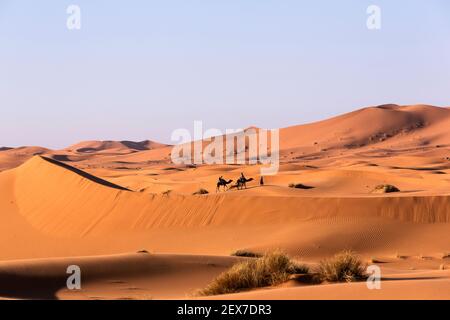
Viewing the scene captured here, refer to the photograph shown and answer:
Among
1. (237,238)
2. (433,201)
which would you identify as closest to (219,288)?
(237,238)

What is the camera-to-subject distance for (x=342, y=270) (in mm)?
13344

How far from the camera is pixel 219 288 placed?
12.8 meters

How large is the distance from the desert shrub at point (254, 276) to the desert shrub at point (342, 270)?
2.13ft

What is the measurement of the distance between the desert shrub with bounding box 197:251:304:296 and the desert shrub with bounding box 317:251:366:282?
65 centimetres

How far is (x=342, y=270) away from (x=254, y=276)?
5.10ft

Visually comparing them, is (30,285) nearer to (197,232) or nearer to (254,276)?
(254,276)

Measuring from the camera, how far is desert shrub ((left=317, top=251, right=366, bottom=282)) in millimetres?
13195

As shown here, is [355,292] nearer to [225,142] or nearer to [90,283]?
[90,283]

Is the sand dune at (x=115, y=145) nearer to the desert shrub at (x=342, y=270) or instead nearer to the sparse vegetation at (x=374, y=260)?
the sparse vegetation at (x=374, y=260)

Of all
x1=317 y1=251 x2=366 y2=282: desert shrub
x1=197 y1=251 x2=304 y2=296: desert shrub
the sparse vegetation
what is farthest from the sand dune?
x1=317 y1=251 x2=366 y2=282: desert shrub

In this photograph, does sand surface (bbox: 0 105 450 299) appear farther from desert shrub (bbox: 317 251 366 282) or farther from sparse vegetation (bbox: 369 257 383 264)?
desert shrub (bbox: 317 251 366 282)
